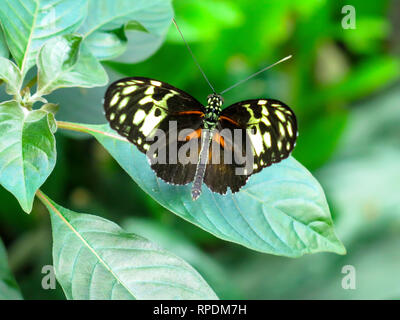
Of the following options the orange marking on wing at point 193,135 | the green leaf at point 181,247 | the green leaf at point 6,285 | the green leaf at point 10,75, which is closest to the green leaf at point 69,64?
the green leaf at point 10,75

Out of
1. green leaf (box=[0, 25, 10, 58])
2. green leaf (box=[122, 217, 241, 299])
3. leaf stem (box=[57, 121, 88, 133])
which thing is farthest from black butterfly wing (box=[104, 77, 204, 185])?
green leaf (box=[122, 217, 241, 299])

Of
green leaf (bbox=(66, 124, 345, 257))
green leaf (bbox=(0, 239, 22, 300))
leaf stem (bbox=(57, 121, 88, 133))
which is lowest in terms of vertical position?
green leaf (bbox=(0, 239, 22, 300))

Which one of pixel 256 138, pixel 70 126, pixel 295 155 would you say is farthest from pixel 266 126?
pixel 295 155

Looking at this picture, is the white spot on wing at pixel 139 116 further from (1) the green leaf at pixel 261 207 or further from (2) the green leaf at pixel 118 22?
(2) the green leaf at pixel 118 22

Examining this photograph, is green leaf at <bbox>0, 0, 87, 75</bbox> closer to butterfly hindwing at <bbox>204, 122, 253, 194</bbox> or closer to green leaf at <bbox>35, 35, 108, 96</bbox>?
green leaf at <bbox>35, 35, 108, 96</bbox>

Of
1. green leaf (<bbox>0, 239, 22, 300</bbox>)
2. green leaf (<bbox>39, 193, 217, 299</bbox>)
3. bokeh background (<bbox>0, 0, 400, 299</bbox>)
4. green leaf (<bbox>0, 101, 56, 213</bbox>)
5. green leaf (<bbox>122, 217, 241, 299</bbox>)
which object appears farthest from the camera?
bokeh background (<bbox>0, 0, 400, 299</bbox>)

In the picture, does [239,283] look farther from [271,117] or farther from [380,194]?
[271,117]

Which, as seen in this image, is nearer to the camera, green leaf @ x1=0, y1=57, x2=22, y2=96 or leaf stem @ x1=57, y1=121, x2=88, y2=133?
green leaf @ x1=0, y1=57, x2=22, y2=96
